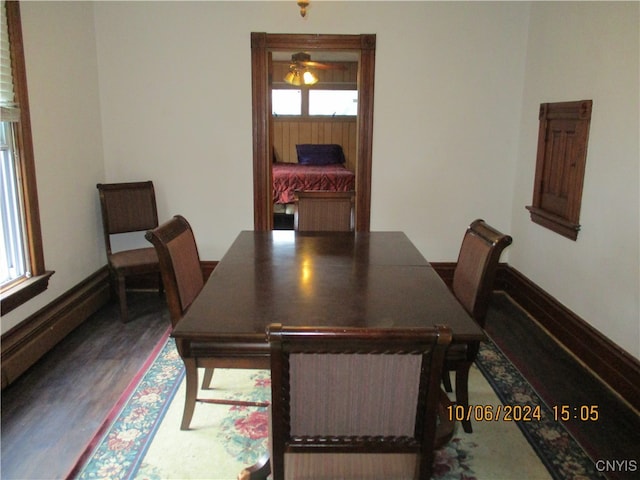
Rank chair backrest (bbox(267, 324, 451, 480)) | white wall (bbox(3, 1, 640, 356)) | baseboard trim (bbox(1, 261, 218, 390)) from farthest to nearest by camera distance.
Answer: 1. white wall (bbox(3, 1, 640, 356))
2. baseboard trim (bbox(1, 261, 218, 390))
3. chair backrest (bbox(267, 324, 451, 480))

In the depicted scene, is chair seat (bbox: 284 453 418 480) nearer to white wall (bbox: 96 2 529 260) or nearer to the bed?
white wall (bbox: 96 2 529 260)

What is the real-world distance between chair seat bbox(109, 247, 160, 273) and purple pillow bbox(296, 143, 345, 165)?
4.60 metres

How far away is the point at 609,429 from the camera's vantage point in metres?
2.36

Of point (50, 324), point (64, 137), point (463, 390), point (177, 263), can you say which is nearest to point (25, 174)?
point (64, 137)

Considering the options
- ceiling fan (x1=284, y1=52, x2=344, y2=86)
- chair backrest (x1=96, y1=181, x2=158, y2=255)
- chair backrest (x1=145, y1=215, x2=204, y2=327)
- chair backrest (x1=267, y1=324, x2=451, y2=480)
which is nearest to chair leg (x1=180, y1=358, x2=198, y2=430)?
chair backrest (x1=145, y1=215, x2=204, y2=327)

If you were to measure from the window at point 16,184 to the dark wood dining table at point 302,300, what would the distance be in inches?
50.6

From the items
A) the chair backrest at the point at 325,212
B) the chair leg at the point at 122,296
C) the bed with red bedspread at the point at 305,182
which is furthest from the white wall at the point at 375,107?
the bed with red bedspread at the point at 305,182

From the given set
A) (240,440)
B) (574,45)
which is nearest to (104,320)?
(240,440)

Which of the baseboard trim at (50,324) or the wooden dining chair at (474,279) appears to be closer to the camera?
the wooden dining chair at (474,279)

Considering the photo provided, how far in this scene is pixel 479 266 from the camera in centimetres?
217

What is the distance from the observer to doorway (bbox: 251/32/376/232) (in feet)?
13.0

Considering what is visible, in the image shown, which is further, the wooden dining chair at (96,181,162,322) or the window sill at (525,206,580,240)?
the wooden dining chair at (96,181,162,322)

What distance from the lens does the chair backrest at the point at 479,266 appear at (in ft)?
6.82

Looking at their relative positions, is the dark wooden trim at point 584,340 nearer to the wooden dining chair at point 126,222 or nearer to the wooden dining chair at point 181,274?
the wooden dining chair at point 181,274
